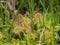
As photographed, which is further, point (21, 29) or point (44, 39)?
point (21, 29)

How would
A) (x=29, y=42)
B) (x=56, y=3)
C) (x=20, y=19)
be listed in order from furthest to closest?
(x=56, y=3) < (x=20, y=19) < (x=29, y=42)

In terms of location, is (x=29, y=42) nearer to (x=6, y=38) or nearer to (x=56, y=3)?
(x=6, y=38)

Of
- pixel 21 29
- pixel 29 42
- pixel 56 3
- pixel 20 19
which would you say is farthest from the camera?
pixel 56 3

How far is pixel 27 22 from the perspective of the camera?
1.76 m

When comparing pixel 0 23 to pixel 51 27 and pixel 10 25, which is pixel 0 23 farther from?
pixel 51 27

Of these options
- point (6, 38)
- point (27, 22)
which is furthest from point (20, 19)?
point (6, 38)

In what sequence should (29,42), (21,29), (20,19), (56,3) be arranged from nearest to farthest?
→ (29,42) → (21,29) → (20,19) → (56,3)

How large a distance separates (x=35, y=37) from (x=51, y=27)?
0.46 ft

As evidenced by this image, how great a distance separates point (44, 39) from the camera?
161cm

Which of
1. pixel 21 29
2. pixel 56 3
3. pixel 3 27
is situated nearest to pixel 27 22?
pixel 21 29

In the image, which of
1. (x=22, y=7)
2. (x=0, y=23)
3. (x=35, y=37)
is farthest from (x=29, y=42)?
(x=22, y=7)

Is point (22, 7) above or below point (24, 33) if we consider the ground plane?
above

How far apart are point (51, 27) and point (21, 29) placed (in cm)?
24

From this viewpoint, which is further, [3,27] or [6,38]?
[3,27]
